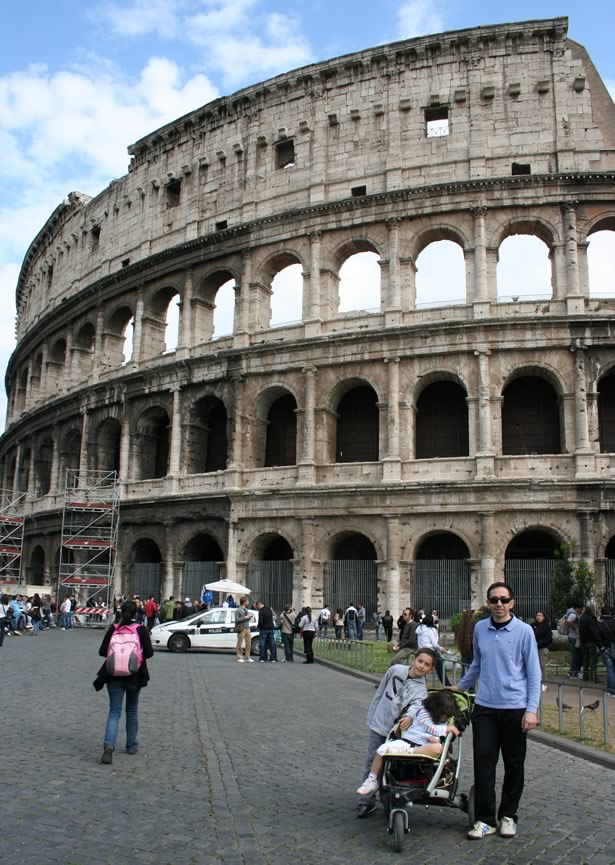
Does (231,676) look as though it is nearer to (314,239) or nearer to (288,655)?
(288,655)

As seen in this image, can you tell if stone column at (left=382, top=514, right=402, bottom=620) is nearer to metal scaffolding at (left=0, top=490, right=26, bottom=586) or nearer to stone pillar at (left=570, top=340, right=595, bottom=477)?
stone pillar at (left=570, top=340, right=595, bottom=477)

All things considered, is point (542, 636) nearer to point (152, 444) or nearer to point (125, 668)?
point (125, 668)

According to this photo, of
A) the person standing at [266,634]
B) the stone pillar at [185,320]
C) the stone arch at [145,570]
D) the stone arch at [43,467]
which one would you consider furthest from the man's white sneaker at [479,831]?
the stone arch at [43,467]

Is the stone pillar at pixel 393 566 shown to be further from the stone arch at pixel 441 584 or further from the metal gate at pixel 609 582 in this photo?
the metal gate at pixel 609 582

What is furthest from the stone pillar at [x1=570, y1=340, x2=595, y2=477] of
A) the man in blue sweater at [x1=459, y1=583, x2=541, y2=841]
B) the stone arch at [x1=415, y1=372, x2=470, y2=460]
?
the man in blue sweater at [x1=459, y1=583, x2=541, y2=841]

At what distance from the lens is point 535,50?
25.8 m

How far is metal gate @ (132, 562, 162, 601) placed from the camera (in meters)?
29.1

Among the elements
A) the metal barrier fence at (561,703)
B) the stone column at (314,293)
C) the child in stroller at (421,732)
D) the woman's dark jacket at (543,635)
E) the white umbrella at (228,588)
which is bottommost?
the metal barrier fence at (561,703)

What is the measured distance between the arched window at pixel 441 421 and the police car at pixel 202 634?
8103 mm

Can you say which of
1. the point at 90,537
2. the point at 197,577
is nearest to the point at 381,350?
the point at 197,577

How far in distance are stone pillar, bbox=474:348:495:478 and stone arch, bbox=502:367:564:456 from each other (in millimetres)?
835

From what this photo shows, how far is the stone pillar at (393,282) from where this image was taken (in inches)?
1000

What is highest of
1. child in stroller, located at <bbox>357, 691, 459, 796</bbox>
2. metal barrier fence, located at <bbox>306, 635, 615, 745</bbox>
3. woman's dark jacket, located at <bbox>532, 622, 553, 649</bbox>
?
woman's dark jacket, located at <bbox>532, 622, 553, 649</bbox>

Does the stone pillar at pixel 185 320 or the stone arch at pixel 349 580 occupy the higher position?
the stone pillar at pixel 185 320
